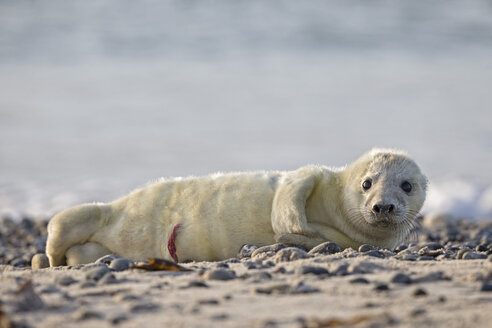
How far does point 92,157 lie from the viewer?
17.5 m

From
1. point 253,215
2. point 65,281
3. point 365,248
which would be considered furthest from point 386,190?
point 65,281

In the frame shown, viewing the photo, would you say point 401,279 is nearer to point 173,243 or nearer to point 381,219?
point 381,219

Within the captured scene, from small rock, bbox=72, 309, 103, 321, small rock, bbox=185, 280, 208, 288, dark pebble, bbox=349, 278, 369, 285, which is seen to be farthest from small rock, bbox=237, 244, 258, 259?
small rock, bbox=72, 309, 103, 321

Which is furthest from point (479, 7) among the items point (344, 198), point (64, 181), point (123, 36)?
point (344, 198)

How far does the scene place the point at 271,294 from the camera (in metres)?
3.88

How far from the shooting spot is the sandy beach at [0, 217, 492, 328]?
3.32m

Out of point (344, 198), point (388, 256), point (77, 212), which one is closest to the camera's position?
point (388, 256)

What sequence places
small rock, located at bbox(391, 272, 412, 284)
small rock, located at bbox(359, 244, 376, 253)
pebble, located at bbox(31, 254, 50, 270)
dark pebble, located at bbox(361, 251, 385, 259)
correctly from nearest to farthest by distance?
small rock, located at bbox(391, 272, 412, 284)
dark pebble, located at bbox(361, 251, 385, 259)
small rock, located at bbox(359, 244, 376, 253)
pebble, located at bbox(31, 254, 50, 270)

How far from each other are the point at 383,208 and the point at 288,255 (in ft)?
3.77

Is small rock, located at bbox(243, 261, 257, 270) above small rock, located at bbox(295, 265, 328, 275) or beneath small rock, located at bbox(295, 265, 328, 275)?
beneath

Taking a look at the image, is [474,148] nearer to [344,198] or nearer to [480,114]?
[480,114]

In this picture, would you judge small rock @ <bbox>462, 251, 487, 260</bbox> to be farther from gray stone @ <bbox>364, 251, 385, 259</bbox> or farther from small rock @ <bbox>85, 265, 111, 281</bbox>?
small rock @ <bbox>85, 265, 111, 281</bbox>

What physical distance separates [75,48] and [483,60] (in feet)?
45.1

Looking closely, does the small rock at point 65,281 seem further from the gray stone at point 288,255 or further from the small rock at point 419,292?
the small rock at point 419,292
